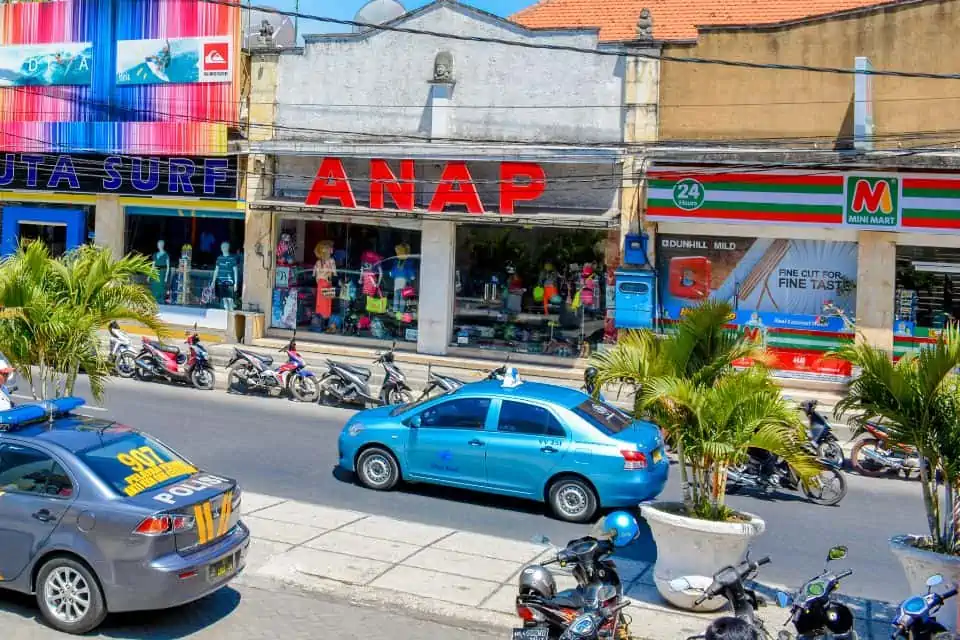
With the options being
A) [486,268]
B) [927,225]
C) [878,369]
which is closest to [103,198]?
[486,268]

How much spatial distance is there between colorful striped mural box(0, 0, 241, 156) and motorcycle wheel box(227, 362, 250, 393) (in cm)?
645

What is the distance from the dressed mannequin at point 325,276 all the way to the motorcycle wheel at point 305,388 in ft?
16.6

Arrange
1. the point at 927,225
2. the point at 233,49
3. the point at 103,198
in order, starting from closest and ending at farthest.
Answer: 1. the point at 927,225
2. the point at 233,49
3. the point at 103,198

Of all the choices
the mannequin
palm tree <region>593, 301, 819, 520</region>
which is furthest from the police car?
the mannequin

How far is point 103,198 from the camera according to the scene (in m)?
26.2

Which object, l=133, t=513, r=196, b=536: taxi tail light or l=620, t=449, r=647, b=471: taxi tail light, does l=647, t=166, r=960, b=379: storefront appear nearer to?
l=620, t=449, r=647, b=471: taxi tail light

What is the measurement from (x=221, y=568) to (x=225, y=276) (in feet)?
58.4

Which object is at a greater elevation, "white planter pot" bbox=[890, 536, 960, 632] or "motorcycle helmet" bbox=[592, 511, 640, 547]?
"motorcycle helmet" bbox=[592, 511, 640, 547]

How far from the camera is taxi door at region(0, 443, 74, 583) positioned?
7.68m

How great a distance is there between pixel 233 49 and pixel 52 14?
19.0 feet

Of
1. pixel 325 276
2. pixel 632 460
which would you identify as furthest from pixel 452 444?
pixel 325 276

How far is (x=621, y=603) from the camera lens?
700 cm

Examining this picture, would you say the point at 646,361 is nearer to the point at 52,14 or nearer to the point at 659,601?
the point at 659,601

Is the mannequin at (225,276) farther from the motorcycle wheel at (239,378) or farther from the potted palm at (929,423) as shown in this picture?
the potted palm at (929,423)
